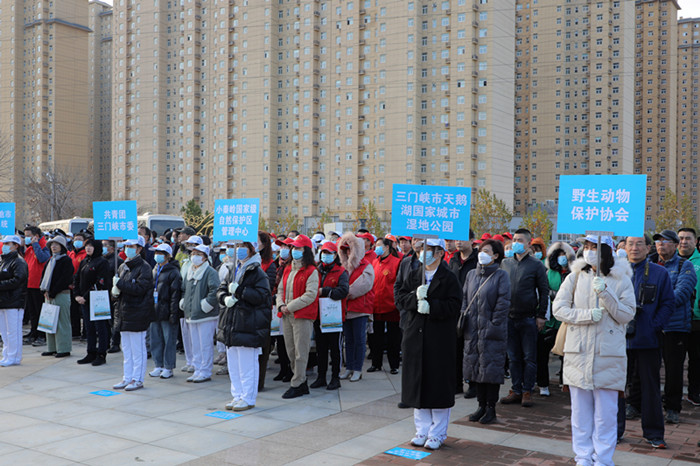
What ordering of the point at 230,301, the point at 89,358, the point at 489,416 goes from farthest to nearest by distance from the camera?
the point at 89,358
the point at 230,301
the point at 489,416

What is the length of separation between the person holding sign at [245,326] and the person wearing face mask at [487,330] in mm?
2750

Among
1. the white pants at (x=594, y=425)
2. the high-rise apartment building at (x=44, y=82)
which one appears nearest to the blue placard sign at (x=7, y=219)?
the white pants at (x=594, y=425)

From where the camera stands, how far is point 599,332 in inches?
248

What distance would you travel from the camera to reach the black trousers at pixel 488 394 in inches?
314

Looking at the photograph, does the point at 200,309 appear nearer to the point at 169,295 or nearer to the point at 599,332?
the point at 169,295

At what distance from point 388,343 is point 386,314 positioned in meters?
0.51

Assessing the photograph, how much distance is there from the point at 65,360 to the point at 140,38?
105 metres

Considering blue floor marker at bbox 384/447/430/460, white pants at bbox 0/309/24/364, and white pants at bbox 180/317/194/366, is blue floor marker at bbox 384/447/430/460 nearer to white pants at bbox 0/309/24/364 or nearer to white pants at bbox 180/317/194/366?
white pants at bbox 180/317/194/366

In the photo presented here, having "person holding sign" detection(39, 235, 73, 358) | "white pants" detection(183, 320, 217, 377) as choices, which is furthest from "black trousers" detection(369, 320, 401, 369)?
"person holding sign" detection(39, 235, 73, 358)

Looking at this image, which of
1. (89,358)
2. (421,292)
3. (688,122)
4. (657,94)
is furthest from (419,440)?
(688,122)

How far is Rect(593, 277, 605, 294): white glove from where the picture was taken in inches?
242

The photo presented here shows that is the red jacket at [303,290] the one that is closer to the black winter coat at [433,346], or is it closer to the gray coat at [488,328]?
the gray coat at [488,328]

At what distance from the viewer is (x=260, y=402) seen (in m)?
9.06

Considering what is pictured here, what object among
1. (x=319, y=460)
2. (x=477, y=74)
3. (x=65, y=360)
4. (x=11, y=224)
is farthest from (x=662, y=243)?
(x=477, y=74)
